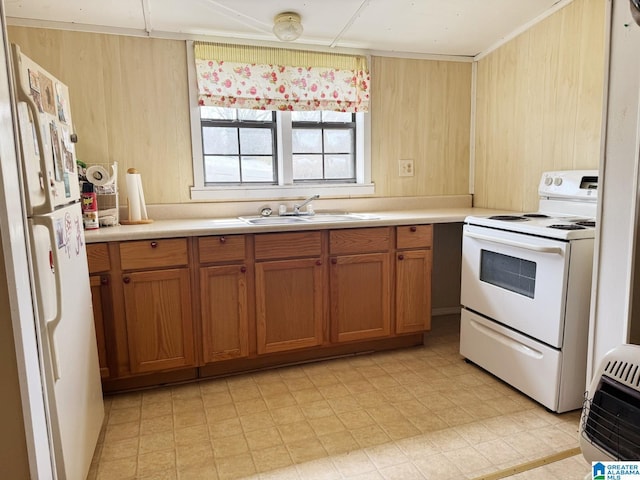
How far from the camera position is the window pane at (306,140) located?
315cm

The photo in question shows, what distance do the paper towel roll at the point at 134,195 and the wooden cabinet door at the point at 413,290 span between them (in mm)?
1596

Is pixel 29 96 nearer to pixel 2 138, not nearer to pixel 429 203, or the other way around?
pixel 2 138

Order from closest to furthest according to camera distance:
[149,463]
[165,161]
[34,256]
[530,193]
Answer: [34,256] < [149,463] < [165,161] < [530,193]

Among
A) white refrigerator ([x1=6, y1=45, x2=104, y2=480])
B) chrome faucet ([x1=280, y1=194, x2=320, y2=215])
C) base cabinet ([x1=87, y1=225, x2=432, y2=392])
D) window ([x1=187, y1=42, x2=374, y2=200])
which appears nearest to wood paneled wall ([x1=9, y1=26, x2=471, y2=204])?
window ([x1=187, y1=42, x2=374, y2=200])

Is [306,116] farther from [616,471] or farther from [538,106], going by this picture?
[616,471]

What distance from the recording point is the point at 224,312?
243 cm

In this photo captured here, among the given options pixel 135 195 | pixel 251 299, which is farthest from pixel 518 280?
pixel 135 195

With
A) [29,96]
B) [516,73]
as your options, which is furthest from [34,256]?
[516,73]

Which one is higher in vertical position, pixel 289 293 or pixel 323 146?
pixel 323 146

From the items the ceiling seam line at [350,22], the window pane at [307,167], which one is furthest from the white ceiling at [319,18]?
the window pane at [307,167]

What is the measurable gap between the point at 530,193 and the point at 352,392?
1.83 m

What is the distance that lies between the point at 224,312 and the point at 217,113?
137 centimetres

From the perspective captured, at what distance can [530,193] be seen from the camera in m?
3.00

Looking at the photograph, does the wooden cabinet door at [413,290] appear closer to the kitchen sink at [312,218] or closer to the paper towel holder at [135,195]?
the kitchen sink at [312,218]
